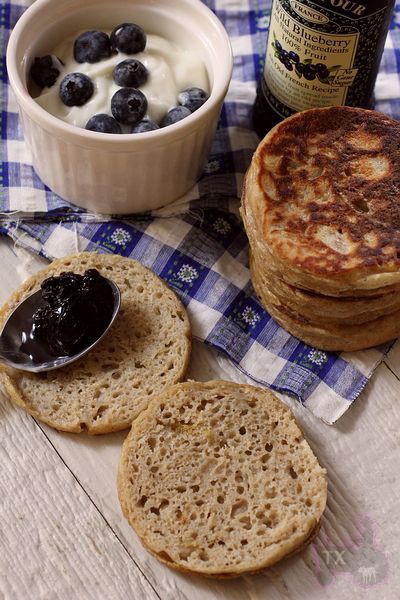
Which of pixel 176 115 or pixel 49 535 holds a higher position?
pixel 176 115

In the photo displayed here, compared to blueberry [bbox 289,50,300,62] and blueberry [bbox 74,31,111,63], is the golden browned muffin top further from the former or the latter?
blueberry [bbox 74,31,111,63]

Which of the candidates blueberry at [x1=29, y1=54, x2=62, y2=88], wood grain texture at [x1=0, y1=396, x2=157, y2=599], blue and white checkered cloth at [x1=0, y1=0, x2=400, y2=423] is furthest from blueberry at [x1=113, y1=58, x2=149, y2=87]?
wood grain texture at [x1=0, y1=396, x2=157, y2=599]

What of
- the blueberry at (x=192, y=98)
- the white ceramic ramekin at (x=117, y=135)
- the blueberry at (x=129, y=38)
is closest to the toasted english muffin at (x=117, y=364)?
the white ceramic ramekin at (x=117, y=135)

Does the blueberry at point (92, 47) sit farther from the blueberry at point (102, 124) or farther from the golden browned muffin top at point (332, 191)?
the golden browned muffin top at point (332, 191)

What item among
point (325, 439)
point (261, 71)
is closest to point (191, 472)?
point (325, 439)

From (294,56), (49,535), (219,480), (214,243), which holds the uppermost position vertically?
Answer: (294,56)

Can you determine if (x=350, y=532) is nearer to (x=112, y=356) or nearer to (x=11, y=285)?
(x=112, y=356)

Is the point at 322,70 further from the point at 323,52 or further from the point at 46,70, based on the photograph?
the point at 46,70

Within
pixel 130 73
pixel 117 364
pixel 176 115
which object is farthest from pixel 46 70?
pixel 117 364
